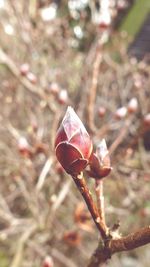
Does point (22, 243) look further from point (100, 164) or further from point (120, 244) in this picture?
point (120, 244)

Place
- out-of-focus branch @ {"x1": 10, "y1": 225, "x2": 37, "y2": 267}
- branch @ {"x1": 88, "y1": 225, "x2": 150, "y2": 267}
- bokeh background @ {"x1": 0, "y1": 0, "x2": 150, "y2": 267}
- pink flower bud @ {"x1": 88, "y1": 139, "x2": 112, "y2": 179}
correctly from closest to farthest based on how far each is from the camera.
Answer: branch @ {"x1": 88, "y1": 225, "x2": 150, "y2": 267} → pink flower bud @ {"x1": 88, "y1": 139, "x2": 112, "y2": 179} → bokeh background @ {"x1": 0, "y1": 0, "x2": 150, "y2": 267} → out-of-focus branch @ {"x1": 10, "y1": 225, "x2": 37, "y2": 267}

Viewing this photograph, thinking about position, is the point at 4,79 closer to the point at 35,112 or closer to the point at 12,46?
the point at 12,46

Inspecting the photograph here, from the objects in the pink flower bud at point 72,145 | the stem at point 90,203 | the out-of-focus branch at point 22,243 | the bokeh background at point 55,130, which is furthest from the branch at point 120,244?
the out-of-focus branch at point 22,243

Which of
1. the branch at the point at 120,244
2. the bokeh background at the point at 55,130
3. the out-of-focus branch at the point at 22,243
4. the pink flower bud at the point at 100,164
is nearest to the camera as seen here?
the branch at the point at 120,244

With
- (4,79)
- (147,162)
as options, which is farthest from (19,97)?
(147,162)

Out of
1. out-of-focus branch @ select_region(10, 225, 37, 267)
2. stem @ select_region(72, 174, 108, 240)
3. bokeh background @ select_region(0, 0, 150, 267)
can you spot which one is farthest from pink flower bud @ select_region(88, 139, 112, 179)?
out-of-focus branch @ select_region(10, 225, 37, 267)

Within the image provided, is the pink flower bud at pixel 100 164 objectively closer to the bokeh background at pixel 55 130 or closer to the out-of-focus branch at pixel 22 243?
the bokeh background at pixel 55 130

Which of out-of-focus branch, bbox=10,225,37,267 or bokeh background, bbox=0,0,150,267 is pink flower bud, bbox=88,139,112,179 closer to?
bokeh background, bbox=0,0,150,267
